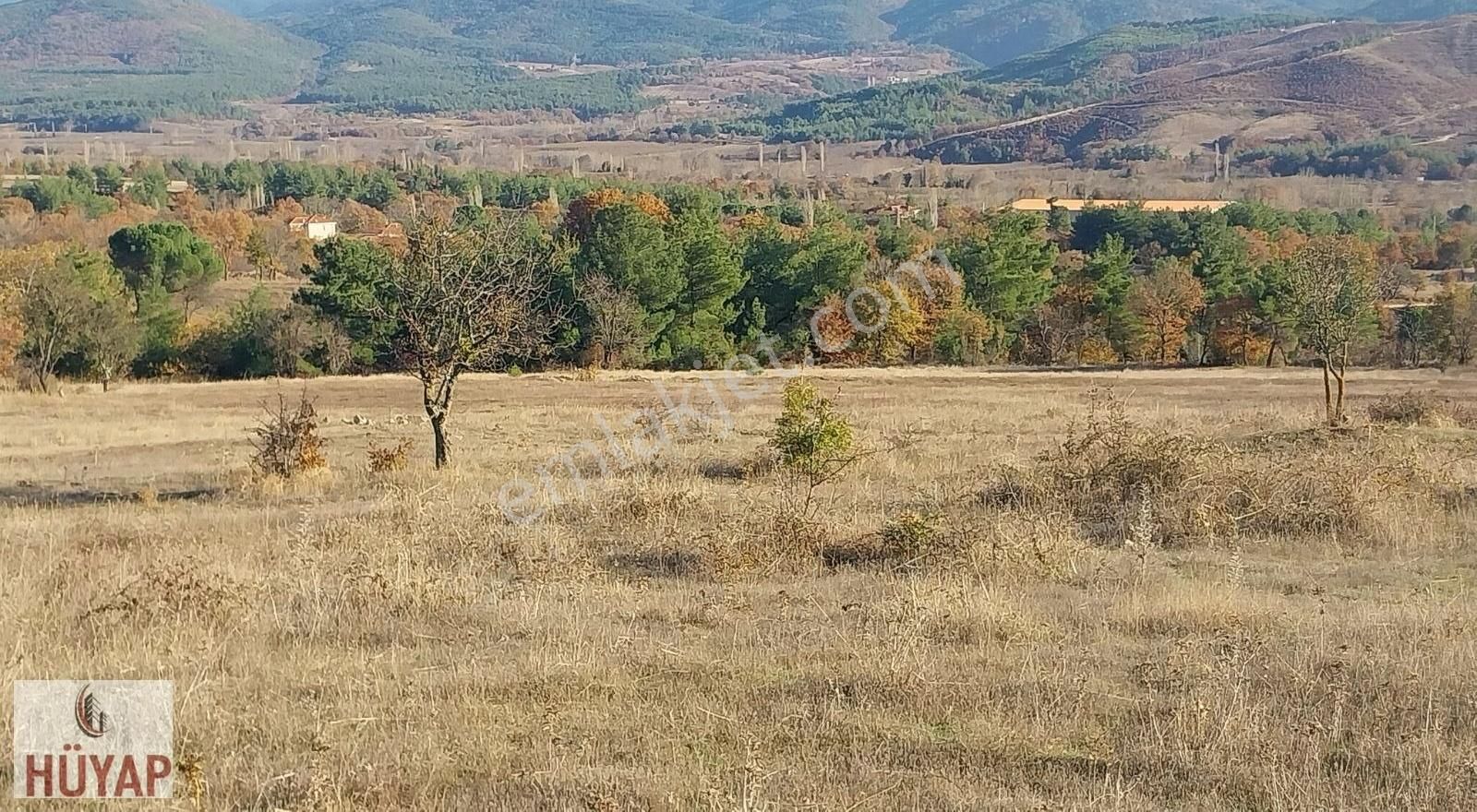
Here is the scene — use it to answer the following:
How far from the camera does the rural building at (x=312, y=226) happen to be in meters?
90.0

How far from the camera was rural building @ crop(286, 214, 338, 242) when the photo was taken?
90.0m

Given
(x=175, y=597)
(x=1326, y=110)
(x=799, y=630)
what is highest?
(x=1326, y=110)

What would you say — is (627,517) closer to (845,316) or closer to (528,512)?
(528,512)

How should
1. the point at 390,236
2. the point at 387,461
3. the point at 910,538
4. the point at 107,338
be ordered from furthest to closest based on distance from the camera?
the point at 107,338 → the point at 390,236 → the point at 387,461 → the point at 910,538

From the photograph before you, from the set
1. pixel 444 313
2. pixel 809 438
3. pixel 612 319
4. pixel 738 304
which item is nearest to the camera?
pixel 809 438

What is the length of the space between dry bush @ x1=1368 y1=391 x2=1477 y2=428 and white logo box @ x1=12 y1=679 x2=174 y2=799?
779 inches

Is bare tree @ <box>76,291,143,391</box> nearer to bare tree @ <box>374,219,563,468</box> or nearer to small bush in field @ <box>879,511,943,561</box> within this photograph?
bare tree @ <box>374,219,563,468</box>

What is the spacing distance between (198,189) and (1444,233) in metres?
112

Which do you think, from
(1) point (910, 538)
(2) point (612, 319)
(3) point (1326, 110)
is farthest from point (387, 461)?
(3) point (1326, 110)

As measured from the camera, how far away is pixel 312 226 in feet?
303

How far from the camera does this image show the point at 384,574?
792cm

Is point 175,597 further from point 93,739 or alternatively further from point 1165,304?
point 1165,304

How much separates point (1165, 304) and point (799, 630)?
197 ft

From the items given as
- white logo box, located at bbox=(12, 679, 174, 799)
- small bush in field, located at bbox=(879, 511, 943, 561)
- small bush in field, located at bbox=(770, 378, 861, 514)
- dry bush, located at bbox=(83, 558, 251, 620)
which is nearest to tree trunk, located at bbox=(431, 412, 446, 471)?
small bush in field, located at bbox=(770, 378, 861, 514)
